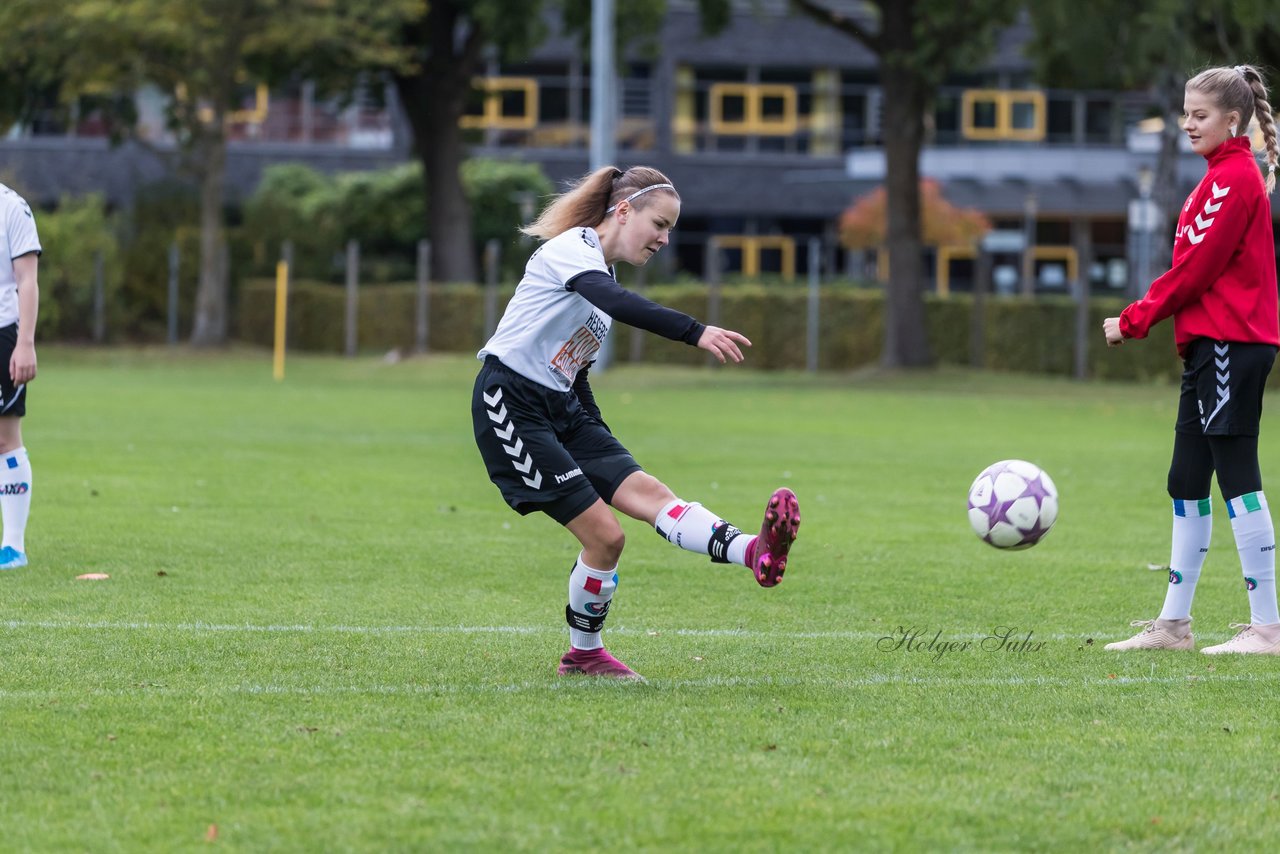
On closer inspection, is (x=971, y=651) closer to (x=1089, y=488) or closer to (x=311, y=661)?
(x=311, y=661)

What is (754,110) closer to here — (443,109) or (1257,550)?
(443,109)

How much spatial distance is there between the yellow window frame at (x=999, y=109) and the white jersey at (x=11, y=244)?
5171 cm

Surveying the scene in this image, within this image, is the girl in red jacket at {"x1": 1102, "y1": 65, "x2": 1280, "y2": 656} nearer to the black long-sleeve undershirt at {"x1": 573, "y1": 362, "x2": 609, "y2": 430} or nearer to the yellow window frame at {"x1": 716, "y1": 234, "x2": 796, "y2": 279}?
the black long-sleeve undershirt at {"x1": 573, "y1": 362, "x2": 609, "y2": 430}

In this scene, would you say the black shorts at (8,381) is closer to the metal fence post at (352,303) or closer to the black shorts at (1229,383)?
the black shorts at (1229,383)

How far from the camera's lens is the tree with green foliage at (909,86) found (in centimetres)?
3012

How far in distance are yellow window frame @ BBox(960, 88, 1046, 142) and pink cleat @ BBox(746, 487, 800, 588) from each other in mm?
53862

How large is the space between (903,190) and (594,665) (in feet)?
84.2

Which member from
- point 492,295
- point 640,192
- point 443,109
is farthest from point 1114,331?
point 443,109

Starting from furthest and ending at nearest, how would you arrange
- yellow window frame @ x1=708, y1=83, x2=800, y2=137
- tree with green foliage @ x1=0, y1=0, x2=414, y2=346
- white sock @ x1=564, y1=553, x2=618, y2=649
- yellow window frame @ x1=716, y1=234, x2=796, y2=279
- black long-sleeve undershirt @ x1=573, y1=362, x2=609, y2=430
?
yellow window frame @ x1=716, y1=234, x2=796, y2=279 → yellow window frame @ x1=708, y1=83, x2=800, y2=137 → tree with green foliage @ x1=0, y1=0, x2=414, y2=346 → black long-sleeve undershirt @ x1=573, y1=362, x2=609, y2=430 → white sock @ x1=564, y1=553, x2=618, y2=649

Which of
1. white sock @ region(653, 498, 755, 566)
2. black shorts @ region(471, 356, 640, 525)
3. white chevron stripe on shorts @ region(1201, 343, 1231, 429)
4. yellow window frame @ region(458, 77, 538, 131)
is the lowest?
white sock @ region(653, 498, 755, 566)

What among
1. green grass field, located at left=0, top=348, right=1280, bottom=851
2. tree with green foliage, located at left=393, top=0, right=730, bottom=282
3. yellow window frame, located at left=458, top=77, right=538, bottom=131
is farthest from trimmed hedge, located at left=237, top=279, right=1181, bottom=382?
green grass field, located at left=0, top=348, right=1280, bottom=851

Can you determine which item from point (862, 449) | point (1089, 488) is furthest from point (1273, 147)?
point (862, 449)

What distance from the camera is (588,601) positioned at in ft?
21.1

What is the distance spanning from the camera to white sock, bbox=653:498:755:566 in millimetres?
6270
